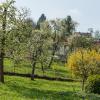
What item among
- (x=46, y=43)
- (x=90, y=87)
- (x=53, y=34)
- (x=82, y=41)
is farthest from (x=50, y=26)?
(x=90, y=87)

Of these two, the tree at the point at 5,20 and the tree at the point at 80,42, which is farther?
the tree at the point at 80,42

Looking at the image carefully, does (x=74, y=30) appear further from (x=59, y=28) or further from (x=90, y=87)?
(x=90, y=87)

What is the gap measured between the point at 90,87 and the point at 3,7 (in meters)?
18.0

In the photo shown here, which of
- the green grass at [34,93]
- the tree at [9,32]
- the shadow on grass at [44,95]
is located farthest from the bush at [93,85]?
the tree at [9,32]

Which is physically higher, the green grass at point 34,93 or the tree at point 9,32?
the tree at point 9,32

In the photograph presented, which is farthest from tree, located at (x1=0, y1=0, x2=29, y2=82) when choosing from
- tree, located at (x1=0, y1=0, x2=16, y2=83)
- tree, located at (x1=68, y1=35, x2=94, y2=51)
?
tree, located at (x1=68, y1=35, x2=94, y2=51)

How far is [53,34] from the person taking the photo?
121 m

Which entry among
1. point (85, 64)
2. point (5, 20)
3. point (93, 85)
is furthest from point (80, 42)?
point (93, 85)

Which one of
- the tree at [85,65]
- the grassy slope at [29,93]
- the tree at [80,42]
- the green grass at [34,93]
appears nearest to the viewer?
the green grass at [34,93]

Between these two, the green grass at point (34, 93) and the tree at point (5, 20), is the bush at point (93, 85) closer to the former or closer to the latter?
the green grass at point (34, 93)

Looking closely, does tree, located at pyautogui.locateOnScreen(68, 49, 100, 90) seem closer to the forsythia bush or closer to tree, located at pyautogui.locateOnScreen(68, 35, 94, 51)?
the forsythia bush

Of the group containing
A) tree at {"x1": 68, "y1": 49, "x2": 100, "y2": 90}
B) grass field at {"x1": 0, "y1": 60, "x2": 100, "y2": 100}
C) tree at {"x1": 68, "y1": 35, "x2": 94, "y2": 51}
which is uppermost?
tree at {"x1": 68, "y1": 35, "x2": 94, "y2": 51}

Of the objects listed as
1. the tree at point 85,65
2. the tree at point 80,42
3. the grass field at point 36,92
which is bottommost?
the grass field at point 36,92

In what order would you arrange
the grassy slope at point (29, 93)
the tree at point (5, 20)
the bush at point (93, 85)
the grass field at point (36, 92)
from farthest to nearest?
the tree at point (5, 20), the bush at point (93, 85), the grass field at point (36, 92), the grassy slope at point (29, 93)
